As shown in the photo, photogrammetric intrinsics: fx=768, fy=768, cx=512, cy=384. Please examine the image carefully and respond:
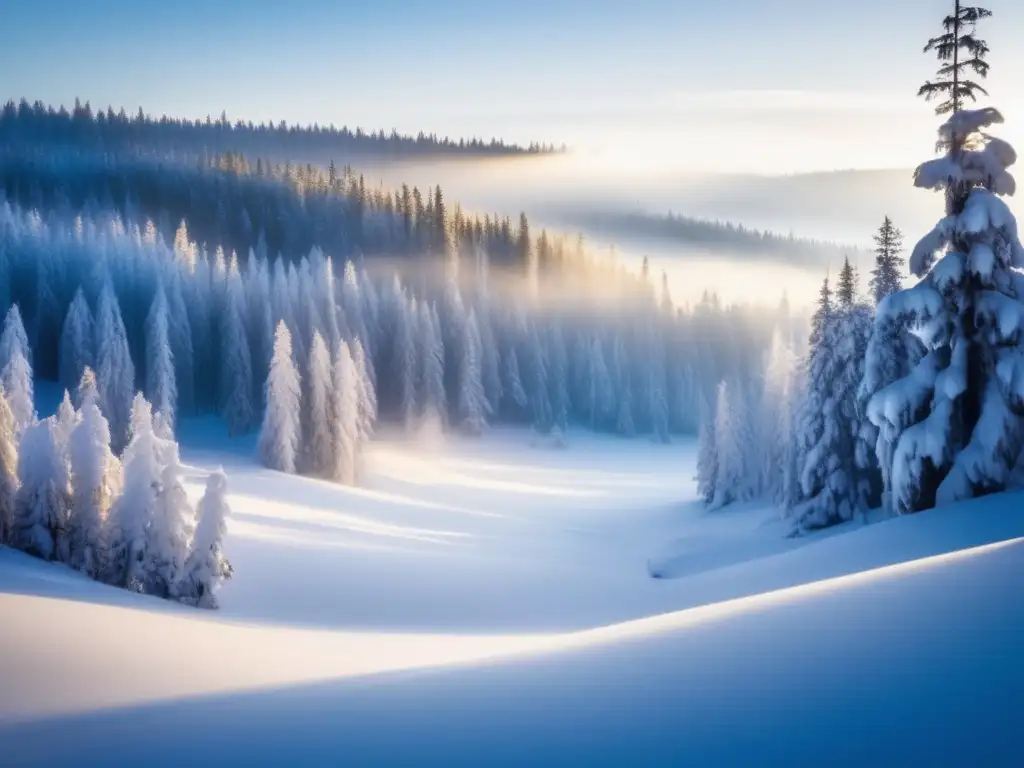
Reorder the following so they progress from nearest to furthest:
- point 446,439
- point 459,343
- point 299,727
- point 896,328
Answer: point 299,727, point 896,328, point 446,439, point 459,343

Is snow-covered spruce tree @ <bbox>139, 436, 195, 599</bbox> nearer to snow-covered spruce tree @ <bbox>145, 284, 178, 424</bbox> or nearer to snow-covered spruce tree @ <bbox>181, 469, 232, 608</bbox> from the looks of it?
snow-covered spruce tree @ <bbox>181, 469, 232, 608</bbox>

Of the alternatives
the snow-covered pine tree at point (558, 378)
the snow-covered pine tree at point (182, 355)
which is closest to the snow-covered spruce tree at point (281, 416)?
the snow-covered pine tree at point (182, 355)

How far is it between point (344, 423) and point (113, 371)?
25555 mm

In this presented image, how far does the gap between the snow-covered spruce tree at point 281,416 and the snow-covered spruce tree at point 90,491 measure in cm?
3333

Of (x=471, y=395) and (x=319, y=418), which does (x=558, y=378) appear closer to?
(x=471, y=395)

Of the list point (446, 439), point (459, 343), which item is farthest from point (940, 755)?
point (459, 343)

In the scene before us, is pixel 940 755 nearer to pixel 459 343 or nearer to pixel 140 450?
pixel 140 450

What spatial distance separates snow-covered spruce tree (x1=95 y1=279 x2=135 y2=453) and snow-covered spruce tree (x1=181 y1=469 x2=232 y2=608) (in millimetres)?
49814

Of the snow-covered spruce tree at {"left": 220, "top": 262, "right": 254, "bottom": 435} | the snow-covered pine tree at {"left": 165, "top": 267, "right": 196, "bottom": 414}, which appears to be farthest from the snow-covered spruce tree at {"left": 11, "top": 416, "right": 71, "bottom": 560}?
the snow-covered pine tree at {"left": 165, "top": 267, "right": 196, "bottom": 414}

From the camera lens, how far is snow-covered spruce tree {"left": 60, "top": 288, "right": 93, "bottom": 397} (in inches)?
2739

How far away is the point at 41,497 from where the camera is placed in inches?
770

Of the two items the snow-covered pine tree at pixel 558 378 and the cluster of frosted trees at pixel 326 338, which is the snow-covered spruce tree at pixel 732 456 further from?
the snow-covered pine tree at pixel 558 378

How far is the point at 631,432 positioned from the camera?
109 m

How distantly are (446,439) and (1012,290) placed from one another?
74323mm
